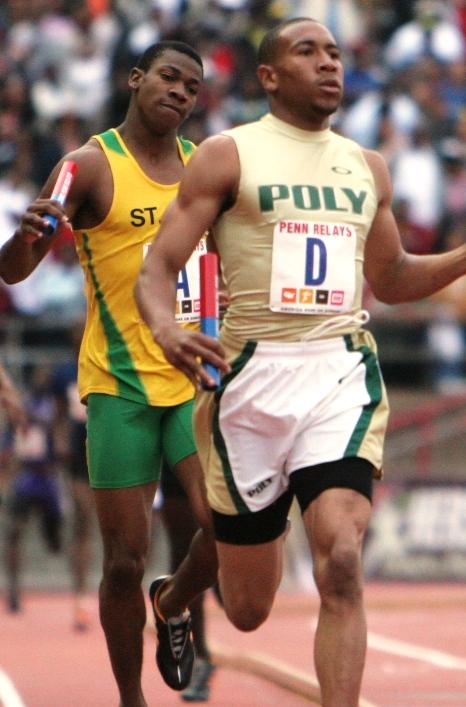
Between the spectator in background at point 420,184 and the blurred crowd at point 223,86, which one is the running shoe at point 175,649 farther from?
the spectator in background at point 420,184

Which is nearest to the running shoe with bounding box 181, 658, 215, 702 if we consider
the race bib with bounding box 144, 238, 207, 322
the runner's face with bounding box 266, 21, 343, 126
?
the race bib with bounding box 144, 238, 207, 322

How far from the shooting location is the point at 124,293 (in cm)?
761

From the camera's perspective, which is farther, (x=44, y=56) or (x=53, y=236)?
(x=44, y=56)

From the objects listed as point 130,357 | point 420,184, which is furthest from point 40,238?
point 420,184

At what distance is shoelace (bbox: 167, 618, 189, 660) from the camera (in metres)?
8.06

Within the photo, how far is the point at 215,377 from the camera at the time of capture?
6098 mm

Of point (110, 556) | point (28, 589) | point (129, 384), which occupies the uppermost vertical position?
point (129, 384)

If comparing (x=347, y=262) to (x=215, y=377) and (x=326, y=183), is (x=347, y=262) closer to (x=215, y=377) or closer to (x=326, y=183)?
(x=326, y=183)

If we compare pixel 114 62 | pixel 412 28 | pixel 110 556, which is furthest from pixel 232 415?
pixel 412 28

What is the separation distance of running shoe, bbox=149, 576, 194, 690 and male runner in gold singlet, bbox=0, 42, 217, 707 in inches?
16.8

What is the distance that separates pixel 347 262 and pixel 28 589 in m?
10.4

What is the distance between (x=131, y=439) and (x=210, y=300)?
61.6 inches

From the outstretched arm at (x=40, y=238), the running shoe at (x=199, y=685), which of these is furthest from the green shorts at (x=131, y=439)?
the running shoe at (x=199, y=685)

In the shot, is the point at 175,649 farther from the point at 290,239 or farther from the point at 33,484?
the point at 33,484
